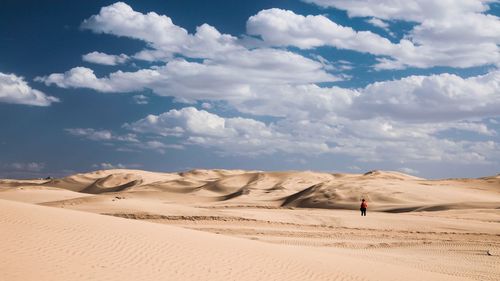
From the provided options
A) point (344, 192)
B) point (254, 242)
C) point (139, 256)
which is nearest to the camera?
point (139, 256)

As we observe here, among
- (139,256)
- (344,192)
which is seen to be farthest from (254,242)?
(344,192)

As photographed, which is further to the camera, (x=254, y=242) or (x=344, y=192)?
(x=344, y=192)

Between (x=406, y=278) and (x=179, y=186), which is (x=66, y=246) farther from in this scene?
(x=179, y=186)

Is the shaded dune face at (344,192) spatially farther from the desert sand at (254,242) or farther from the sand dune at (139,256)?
the sand dune at (139,256)

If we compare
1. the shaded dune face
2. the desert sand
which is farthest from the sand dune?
the shaded dune face

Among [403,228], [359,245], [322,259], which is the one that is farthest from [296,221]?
[322,259]

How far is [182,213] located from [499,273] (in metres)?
18.4

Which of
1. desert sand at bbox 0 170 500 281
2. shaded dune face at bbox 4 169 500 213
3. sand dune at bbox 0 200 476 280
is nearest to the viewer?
sand dune at bbox 0 200 476 280

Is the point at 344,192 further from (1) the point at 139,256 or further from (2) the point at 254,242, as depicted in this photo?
(1) the point at 139,256

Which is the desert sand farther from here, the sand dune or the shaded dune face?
the shaded dune face

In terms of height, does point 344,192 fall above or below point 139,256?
above

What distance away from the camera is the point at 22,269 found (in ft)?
31.9

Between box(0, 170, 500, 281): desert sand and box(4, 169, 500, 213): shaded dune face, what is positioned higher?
box(4, 169, 500, 213): shaded dune face

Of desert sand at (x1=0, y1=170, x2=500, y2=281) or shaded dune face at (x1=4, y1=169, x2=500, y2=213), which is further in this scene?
shaded dune face at (x1=4, y1=169, x2=500, y2=213)
